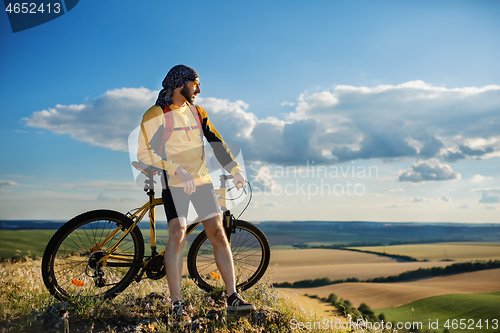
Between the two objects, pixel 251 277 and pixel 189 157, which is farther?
pixel 251 277

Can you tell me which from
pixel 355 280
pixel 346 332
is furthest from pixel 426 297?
pixel 346 332

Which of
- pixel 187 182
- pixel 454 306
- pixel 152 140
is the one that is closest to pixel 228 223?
pixel 187 182

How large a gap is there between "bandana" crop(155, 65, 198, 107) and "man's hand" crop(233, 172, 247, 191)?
3.89 feet

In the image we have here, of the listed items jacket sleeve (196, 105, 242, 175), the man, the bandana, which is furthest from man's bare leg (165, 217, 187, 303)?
the bandana

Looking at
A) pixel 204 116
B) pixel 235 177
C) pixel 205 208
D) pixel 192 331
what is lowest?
pixel 192 331

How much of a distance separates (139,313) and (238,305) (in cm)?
115

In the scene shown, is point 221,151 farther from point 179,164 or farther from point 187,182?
point 187,182

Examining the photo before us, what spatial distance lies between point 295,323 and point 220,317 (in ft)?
3.14

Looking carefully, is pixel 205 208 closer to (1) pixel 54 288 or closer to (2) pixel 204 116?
(2) pixel 204 116

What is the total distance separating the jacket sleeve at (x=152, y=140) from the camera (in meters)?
3.75

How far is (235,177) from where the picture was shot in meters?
4.27

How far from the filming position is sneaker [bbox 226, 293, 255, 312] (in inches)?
148

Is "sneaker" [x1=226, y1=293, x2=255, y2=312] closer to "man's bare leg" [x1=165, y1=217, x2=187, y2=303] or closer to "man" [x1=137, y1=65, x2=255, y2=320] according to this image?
"man" [x1=137, y1=65, x2=255, y2=320]

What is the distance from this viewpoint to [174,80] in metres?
3.95
